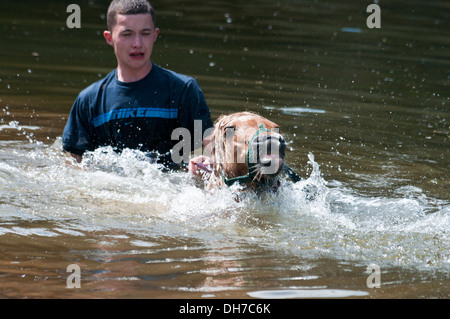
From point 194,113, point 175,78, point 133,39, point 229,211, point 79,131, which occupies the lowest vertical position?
point 229,211

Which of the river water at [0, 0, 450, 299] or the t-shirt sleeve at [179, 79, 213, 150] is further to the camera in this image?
the t-shirt sleeve at [179, 79, 213, 150]

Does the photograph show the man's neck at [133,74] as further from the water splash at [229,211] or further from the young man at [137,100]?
the water splash at [229,211]

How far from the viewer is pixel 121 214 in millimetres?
5309

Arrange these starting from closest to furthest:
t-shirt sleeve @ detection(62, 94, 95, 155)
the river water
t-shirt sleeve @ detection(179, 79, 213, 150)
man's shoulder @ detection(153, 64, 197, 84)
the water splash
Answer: the river water
the water splash
t-shirt sleeve @ detection(179, 79, 213, 150)
man's shoulder @ detection(153, 64, 197, 84)
t-shirt sleeve @ detection(62, 94, 95, 155)

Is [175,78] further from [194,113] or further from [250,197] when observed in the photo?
[250,197]

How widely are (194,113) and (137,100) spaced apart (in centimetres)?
53

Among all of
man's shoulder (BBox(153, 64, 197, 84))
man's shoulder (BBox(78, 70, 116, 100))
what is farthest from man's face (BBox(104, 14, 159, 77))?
man's shoulder (BBox(78, 70, 116, 100))

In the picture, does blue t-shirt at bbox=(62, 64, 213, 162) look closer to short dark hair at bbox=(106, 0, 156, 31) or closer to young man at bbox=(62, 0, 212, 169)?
young man at bbox=(62, 0, 212, 169)

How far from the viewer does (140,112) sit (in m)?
6.28

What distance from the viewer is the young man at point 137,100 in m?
6.26

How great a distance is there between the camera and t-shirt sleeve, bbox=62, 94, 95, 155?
21.2ft

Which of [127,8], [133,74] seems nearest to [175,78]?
[133,74]

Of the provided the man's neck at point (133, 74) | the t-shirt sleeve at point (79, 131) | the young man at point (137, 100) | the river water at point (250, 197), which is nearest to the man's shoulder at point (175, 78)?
the young man at point (137, 100)

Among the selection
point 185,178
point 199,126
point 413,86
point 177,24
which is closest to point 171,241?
point 185,178
